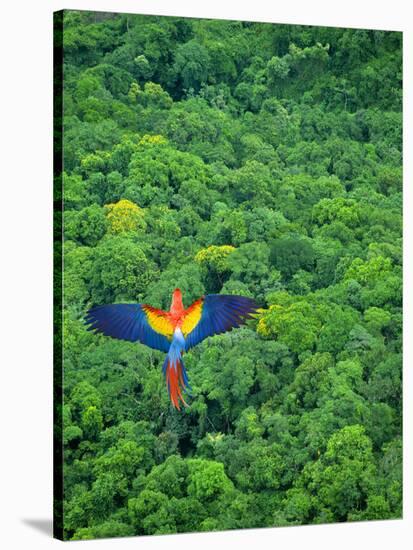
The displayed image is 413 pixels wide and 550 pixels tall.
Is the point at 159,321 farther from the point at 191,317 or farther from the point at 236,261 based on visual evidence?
the point at 236,261

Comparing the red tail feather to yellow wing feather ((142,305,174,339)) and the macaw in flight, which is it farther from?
yellow wing feather ((142,305,174,339))

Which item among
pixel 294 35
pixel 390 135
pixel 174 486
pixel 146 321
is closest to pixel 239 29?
pixel 294 35

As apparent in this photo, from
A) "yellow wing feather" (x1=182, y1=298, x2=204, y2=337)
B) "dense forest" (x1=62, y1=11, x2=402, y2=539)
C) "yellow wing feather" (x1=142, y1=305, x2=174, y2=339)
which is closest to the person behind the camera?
"dense forest" (x1=62, y1=11, x2=402, y2=539)

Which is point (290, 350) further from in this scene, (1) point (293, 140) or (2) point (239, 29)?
(2) point (239, 29)

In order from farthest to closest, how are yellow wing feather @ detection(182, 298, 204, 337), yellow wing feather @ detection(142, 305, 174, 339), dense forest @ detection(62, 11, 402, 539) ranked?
yellow wing feather @ detection(182, 298, 204, 337) < yellow wing feather @ detection(142, 305, 174, 339) < dense forest @ detection(62, 11, 402, 539)

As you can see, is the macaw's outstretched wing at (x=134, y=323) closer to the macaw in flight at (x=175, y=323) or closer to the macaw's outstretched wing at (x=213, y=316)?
the macaw in flight at (x=175, y=323)

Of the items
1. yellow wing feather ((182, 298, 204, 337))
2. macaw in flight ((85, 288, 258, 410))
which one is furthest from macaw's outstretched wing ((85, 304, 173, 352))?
yellow wing feather ((182, 298, 204, 337))

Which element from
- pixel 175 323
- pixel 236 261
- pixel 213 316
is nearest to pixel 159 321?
pixel 175 323
